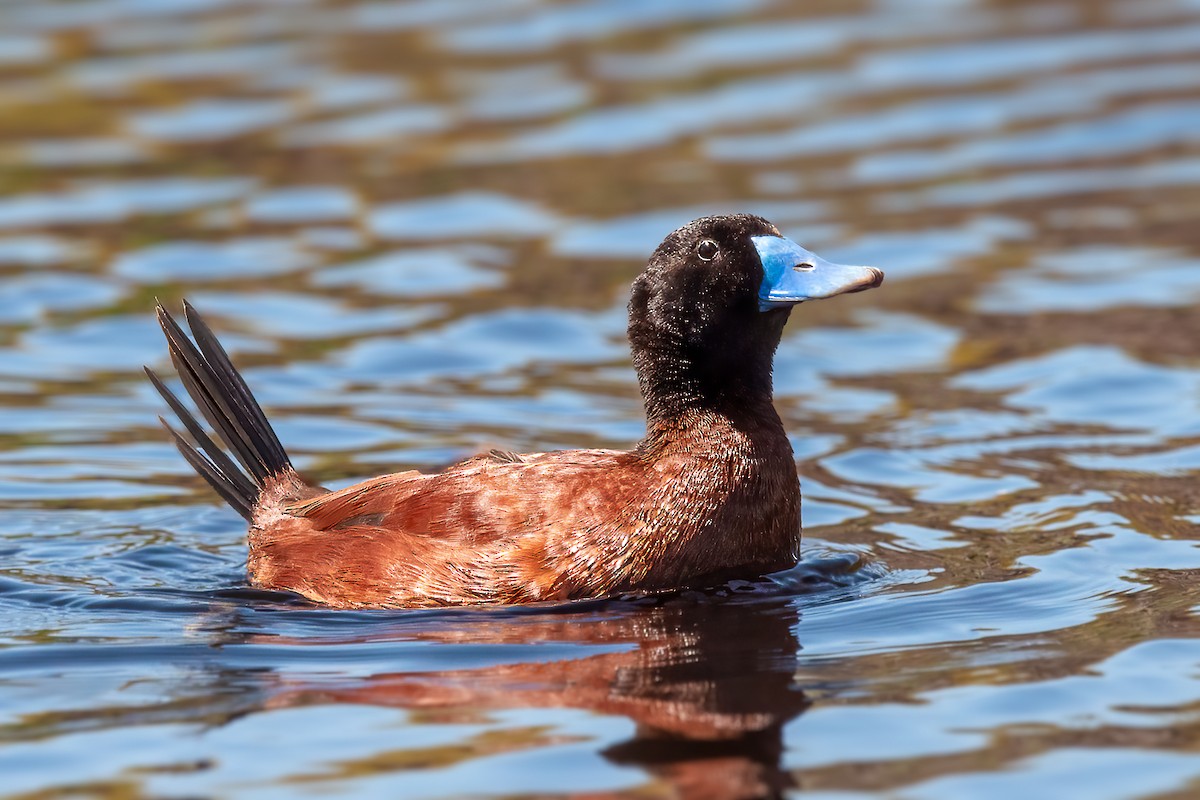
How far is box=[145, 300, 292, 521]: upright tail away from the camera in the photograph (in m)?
7.15

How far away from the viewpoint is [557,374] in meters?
10.1

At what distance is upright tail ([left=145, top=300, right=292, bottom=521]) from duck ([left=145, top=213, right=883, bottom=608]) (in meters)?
0.33

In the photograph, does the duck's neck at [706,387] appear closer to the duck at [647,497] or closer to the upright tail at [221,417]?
the duck at [647,497]

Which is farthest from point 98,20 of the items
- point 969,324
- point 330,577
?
point 330,577

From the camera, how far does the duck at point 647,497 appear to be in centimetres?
632

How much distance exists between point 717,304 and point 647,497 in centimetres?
74

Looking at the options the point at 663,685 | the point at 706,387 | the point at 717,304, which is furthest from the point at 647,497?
the point at 663,685

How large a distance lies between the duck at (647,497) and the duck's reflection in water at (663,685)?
6.8 inches

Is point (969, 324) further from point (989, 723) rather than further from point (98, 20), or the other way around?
point (98, 20)

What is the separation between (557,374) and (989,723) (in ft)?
17.0

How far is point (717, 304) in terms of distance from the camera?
659cm

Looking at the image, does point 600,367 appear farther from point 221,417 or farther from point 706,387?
point 706,387

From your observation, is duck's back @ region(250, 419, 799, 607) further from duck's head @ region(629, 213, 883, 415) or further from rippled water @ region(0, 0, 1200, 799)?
duck's head @ region(629, 213, 883, 415)

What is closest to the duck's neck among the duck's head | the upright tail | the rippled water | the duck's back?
the duck's head
